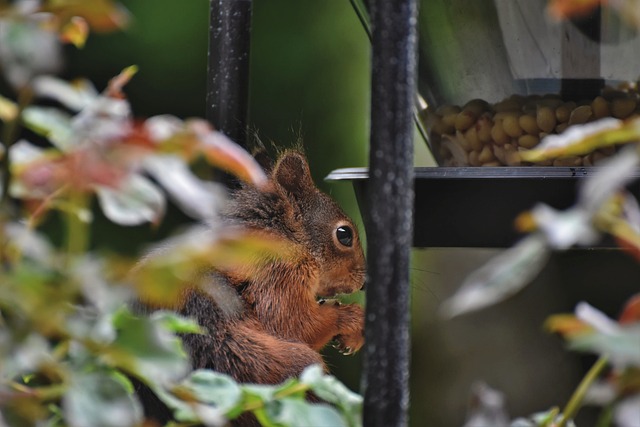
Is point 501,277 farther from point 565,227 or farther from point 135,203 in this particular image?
point 135,203

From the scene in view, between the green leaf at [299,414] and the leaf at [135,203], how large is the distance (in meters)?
0.11

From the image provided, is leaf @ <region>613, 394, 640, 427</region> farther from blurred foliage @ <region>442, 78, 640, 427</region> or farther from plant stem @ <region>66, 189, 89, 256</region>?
plant stem @ <region>66, 189, 89, 256</region>

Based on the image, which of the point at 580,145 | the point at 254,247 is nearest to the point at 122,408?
the point at 254,247

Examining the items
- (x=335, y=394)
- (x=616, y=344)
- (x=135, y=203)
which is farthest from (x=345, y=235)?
(x=616, y=344)

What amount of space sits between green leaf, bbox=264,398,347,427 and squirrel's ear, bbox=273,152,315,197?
83 centimetres

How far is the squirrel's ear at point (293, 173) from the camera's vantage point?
129 centimetres

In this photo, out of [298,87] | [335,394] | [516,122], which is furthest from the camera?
[298,87]

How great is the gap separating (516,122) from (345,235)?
0.43 meters

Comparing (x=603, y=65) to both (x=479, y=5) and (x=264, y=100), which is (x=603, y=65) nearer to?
(x=479, y=5)

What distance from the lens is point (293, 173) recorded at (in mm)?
1312

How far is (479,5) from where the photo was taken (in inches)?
39.9

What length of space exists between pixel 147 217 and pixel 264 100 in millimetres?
1474

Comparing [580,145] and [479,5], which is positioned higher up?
[479,5]

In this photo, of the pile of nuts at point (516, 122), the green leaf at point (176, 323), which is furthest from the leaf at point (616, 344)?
the pile of nuts at point (516, 122)
